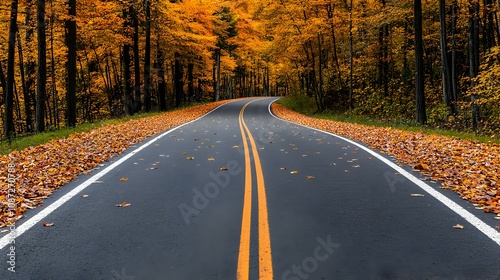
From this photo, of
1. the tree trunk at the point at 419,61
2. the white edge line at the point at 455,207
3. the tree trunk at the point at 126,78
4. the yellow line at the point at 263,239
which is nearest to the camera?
the yellow line at the point at 263,239

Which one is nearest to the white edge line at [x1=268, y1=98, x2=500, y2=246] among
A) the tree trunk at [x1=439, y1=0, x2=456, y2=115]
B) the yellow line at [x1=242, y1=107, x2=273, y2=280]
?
the yellow line at [x1=242, y1=107, x2=273, y2=280]

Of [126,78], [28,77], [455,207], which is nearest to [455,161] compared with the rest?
[455,207]

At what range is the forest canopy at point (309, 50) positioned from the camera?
59.8ft

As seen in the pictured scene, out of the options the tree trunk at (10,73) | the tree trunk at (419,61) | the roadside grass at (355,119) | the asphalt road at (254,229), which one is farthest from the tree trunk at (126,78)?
the asphalt road at (254,229)

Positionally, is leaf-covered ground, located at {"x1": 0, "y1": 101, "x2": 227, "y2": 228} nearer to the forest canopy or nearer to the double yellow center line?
the double yellow center line

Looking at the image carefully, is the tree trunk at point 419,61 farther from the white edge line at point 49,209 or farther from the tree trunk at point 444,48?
the white edge line at point 49,209

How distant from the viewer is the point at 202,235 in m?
4.86

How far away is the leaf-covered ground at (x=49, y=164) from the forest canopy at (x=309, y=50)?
14.9ft

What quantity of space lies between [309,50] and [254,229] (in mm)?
32132

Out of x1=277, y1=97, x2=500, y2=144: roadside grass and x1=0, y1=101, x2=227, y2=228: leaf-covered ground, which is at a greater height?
x1=277, y1=97, x2=500, y2=144: roadside grass

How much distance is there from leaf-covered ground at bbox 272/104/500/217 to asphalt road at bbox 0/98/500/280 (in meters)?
0.41

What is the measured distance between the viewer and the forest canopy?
18.2 meters

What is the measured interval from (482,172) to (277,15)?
25.6 meters

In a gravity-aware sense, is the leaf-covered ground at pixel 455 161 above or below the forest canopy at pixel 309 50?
below
